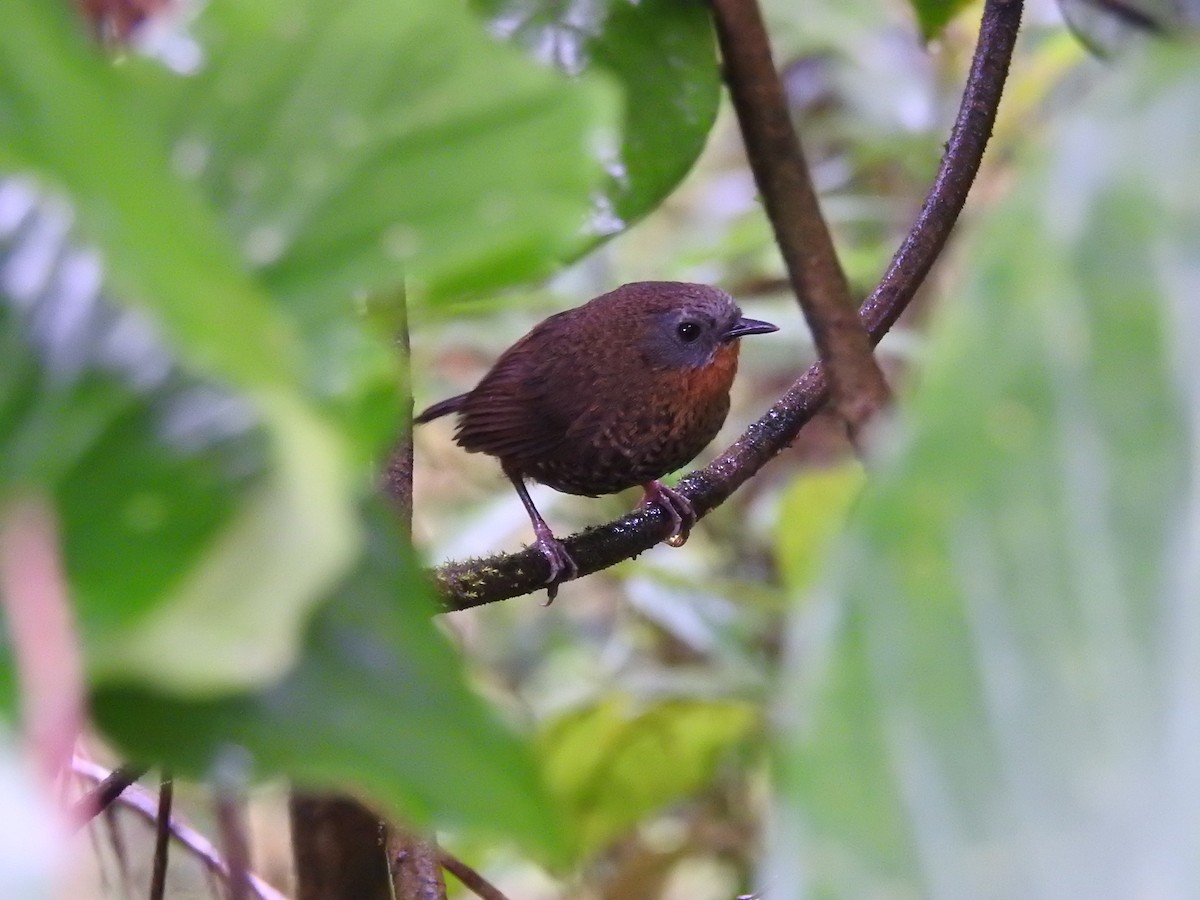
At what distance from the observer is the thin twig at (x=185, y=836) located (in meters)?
1.49

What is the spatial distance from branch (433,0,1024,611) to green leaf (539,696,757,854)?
63cm

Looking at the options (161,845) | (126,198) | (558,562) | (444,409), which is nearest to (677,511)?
(558,562)

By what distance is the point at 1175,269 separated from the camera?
0.46 meters

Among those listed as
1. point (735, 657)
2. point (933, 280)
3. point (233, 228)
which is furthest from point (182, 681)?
point (933, 280)

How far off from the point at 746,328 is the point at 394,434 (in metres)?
2.51

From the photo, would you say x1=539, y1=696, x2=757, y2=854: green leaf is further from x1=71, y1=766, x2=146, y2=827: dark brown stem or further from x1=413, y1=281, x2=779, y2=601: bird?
x1=71, y1=766, x2=146, y2=827: dark brown stem

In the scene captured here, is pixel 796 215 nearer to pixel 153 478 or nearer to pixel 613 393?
pixel 153 478

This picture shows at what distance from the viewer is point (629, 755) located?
2791 mm

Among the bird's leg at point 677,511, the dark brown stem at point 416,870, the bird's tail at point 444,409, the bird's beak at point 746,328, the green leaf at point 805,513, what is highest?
the bird's beak at point 746,328

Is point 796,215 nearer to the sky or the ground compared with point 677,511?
nearer to the ground

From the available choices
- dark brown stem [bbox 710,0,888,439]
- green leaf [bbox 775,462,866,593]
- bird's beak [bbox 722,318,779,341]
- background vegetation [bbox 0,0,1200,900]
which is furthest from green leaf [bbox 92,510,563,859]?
bird's beak [bbox 722,318,779,341]

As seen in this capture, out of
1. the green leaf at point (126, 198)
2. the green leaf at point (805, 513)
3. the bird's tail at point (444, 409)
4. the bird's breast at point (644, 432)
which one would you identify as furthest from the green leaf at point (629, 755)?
the green leaf at point (126, 198)

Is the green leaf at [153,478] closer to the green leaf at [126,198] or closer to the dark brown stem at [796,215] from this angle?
the green leaf at [126,198]

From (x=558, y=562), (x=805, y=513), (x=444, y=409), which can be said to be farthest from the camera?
(x=444, y=409)
